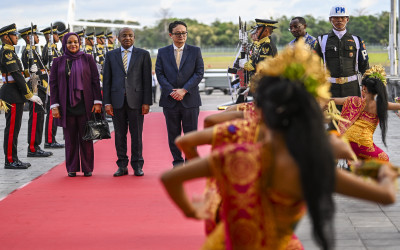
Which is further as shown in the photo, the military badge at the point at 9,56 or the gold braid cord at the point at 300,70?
the military badge at the point at 9,56

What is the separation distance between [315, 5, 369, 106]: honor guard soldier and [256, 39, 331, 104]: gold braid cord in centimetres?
615

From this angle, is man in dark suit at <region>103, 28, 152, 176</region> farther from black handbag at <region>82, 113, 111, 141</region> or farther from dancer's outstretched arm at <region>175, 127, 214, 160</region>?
dancer's outstretched arm at <region>175, 127, 214, 160</region>

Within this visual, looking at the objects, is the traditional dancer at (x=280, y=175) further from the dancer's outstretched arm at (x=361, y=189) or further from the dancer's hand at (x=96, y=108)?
the dancer's hand at (x=96, y=108)

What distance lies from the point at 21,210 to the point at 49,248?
1.58 m

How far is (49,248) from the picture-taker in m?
5.61

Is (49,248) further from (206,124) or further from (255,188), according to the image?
(255,188)

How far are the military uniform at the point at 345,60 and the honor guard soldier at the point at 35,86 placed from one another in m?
4.73

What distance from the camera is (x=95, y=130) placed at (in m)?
8.80

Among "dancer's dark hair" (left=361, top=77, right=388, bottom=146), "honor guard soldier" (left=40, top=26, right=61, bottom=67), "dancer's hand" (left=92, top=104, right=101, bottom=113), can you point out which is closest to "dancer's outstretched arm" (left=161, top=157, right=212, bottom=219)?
"dancer's dark hair" (left=361, top=77, right=388, bottom=146)

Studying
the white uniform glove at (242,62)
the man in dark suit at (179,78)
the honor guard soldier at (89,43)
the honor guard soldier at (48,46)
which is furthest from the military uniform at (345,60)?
the honor guard soldier at (89,43)

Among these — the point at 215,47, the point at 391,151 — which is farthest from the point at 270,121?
the point at 215,47

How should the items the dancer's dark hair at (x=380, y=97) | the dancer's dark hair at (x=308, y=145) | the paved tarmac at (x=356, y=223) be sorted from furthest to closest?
the dancer's dark hair at (x=380, y=97), the paved tarmac at (x=356, y=223), the dancer's dark hair at (x=308, y=145)

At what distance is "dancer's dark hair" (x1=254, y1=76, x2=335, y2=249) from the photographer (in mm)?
2486

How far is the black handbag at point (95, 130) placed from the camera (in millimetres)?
8758
